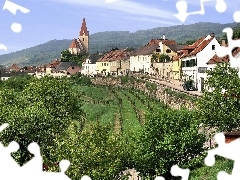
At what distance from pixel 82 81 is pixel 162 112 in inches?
2456

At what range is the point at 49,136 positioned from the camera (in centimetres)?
3325

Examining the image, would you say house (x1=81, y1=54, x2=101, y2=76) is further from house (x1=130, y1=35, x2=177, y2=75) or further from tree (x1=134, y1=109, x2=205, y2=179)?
tree (x1=134, y1=109, x2=205, y2=179)

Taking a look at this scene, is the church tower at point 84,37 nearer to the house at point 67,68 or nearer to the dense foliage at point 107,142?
the house at point 67,68

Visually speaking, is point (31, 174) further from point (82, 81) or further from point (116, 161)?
point (82, 81)

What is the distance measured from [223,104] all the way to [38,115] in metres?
11.3

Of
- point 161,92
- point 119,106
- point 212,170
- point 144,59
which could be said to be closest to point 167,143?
point 212,170

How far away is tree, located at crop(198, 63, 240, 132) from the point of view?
28.5 m

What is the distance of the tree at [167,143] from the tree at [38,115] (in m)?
5.27

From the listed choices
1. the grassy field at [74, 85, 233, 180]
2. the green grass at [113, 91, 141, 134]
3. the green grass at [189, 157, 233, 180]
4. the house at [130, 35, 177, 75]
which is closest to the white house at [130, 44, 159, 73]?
the house at [130, 35, 177, 75]

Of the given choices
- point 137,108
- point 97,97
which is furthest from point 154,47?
point 137,108

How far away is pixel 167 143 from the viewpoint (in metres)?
28.8

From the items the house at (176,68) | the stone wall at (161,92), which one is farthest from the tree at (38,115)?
the house at (176,68)

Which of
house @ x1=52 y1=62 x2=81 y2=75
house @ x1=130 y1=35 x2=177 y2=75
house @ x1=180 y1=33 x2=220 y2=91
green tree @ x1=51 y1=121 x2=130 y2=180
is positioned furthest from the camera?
house @ x1=52 y1=62 x2=81 y2=75

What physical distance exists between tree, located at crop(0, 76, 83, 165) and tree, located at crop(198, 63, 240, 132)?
28.9 feet
